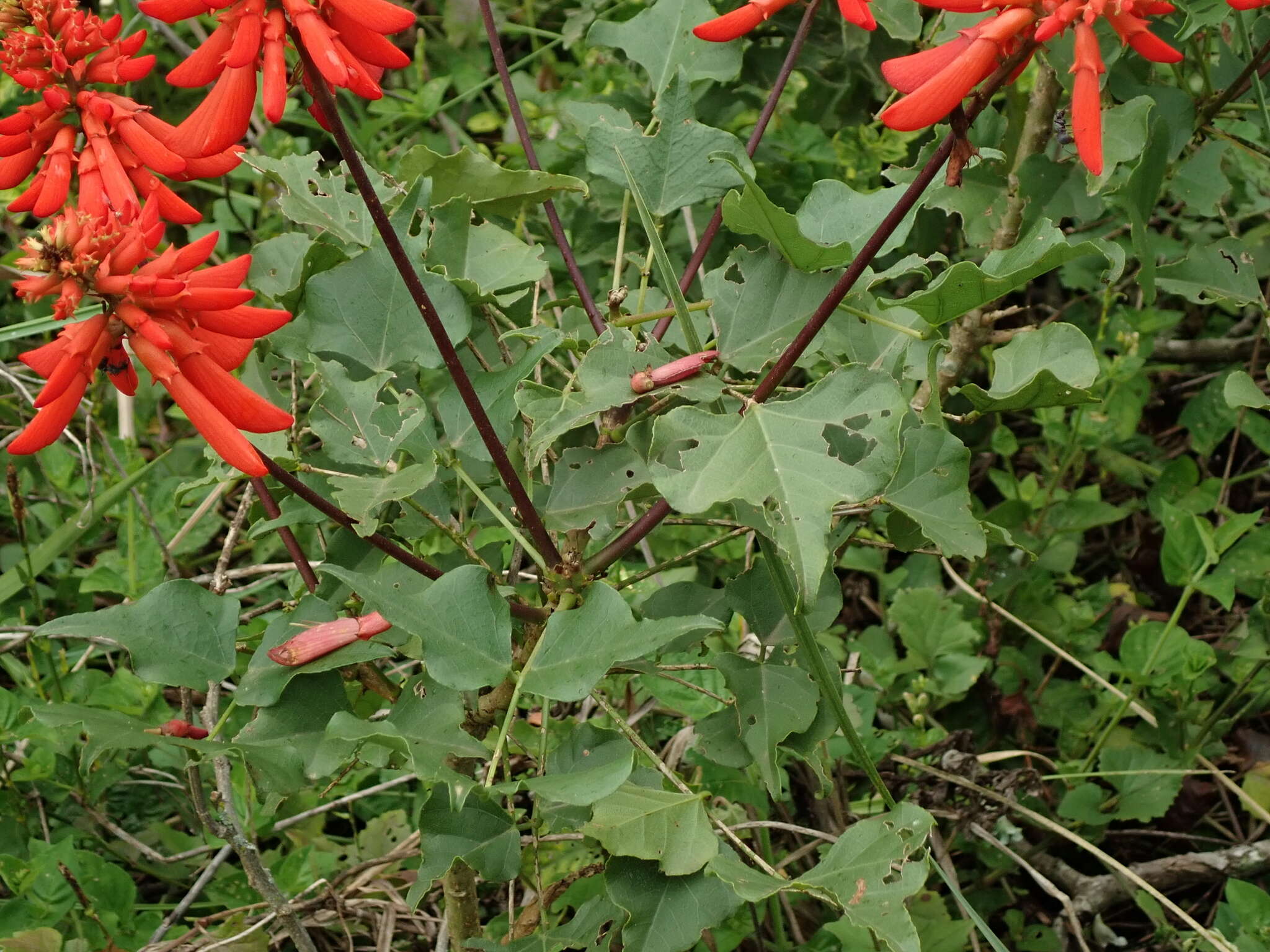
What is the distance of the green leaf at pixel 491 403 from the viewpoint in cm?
122

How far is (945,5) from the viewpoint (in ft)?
3.00

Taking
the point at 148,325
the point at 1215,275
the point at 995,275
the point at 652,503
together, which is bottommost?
the point at 652,503

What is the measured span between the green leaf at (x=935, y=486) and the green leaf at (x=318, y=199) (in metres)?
0.61

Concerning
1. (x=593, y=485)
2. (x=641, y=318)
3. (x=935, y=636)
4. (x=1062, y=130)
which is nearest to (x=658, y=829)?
(x=593, y=485)

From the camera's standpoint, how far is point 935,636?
1.87 m

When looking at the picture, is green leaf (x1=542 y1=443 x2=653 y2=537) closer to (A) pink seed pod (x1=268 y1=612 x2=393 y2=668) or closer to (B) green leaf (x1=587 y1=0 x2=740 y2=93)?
(A) pink seed pod (x1=268 y1=612 x2=393 y2=668)

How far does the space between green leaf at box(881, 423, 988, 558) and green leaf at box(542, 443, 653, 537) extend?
0.83ft

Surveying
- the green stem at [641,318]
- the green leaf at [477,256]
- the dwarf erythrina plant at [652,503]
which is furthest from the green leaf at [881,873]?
the green leaf at [477,256]

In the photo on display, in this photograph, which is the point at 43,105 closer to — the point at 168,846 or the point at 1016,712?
the point at 168,846

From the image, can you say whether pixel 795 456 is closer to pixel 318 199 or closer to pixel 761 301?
pixel 761 301

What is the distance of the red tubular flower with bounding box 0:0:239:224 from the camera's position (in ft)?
3.77

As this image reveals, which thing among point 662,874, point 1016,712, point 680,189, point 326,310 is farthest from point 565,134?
point 662,874

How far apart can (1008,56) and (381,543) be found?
2.32ft

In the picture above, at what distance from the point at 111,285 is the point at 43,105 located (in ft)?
1.32
